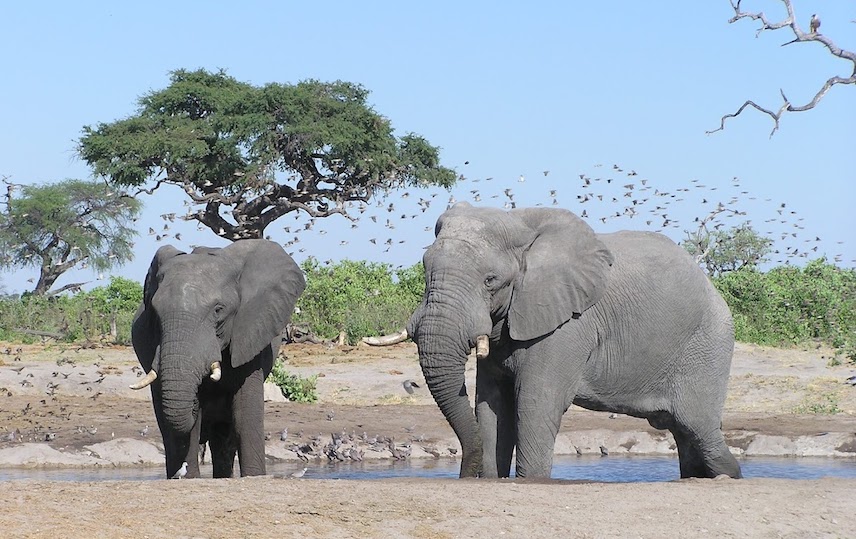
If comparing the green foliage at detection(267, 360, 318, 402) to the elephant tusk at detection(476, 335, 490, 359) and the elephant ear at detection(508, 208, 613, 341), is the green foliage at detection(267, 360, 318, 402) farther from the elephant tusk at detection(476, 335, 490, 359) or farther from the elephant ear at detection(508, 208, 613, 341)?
the elephant tusk at detection(476, 335, 490, 359)

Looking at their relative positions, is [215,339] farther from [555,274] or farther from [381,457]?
[381,457]

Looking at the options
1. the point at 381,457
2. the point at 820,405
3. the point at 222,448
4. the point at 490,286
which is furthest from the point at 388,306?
the point at 490,286

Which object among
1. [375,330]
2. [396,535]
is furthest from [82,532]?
[375,330]

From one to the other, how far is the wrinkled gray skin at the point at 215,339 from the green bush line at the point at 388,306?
15.6 metres

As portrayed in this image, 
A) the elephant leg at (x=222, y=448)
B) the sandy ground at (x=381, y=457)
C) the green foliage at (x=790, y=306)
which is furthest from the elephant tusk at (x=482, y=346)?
the green foliage at (x=790, y=306)

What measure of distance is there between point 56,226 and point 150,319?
35.7m

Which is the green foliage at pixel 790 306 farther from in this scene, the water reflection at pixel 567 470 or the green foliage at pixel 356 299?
the water reflection at pixel 567 470

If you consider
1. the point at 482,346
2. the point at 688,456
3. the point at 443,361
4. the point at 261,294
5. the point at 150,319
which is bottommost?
the point at 688,456

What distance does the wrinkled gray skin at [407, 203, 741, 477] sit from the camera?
8789 mm

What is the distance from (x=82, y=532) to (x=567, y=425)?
32.4 ft

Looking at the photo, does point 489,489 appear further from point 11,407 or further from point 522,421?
point 11,407

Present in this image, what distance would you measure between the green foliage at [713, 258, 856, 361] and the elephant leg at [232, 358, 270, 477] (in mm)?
15714

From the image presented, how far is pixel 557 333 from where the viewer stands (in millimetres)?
9219

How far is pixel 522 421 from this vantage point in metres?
9.08
